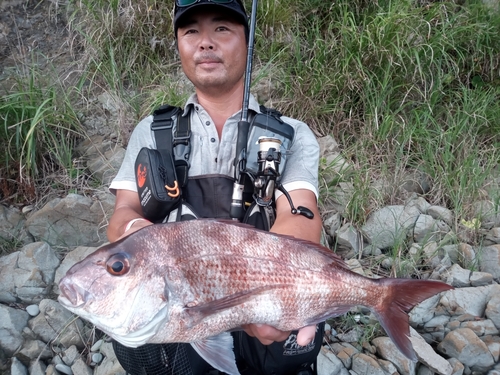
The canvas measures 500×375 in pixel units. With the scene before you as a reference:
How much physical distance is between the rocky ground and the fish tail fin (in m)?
1.05

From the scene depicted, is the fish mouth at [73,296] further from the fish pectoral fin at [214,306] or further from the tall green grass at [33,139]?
the tall green grass at [33,139]

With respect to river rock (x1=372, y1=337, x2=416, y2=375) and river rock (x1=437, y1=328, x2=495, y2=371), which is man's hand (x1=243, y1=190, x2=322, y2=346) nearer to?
river rock (x1=372, y1=337, x2=416, y2=375)

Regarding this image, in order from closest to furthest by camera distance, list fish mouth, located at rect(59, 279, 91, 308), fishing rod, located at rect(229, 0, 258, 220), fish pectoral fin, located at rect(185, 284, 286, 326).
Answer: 1. fish mouth, located at rect(59, 279, 91, 308)
2. fish pectoral fin, located at rect(185, 284, 286, 326)
3. fishing rod, located at rect(229, 0, 258, 220)

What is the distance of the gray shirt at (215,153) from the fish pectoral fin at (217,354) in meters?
1.12

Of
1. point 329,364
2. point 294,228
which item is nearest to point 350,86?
point 294,228

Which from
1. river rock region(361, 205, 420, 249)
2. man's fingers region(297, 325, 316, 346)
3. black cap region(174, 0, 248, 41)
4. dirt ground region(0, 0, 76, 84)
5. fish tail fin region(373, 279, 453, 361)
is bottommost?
river rock region(361, 205, 420, 249)

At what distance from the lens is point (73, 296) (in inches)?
57.6

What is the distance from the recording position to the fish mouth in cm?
146

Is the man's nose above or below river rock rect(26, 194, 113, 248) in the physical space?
above

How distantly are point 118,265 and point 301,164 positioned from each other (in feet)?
4.98

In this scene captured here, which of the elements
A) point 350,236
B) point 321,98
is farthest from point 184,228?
point 321,98

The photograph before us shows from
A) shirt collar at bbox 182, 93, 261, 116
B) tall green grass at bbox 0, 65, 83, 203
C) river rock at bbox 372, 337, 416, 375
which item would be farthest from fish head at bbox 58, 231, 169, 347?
tall green grass at bbox 0, 65, 83, 203

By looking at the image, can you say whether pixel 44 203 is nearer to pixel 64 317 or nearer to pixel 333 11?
pixel 64 317

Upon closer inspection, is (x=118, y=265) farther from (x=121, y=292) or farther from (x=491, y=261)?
(x=491, y=261)
